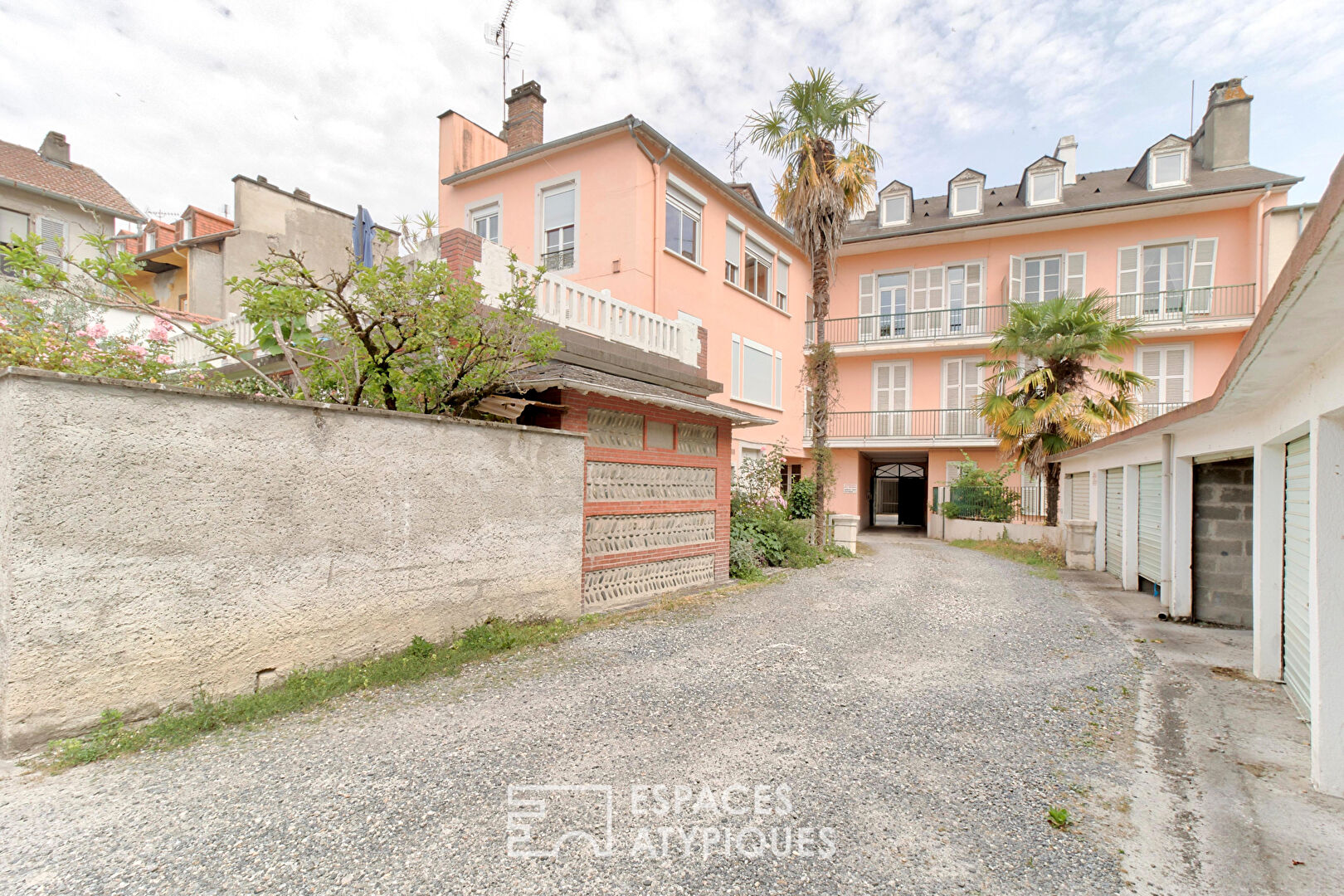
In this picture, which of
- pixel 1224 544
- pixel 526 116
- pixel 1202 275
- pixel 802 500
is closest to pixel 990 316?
pixel 1202 275

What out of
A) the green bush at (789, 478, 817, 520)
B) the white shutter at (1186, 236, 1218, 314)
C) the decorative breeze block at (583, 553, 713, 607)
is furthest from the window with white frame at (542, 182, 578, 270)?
the white shutter at (1186, 236, 1218, 314)

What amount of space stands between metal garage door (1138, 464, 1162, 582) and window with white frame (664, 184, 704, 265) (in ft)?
33.6

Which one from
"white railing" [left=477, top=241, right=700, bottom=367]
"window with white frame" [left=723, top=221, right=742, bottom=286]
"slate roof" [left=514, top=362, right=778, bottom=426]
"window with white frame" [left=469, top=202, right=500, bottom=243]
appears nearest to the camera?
"slate roof" [left=514, top=362, right=778, bottom=426]

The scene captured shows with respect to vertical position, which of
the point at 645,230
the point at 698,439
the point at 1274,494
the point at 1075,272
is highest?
the point at 1075,272

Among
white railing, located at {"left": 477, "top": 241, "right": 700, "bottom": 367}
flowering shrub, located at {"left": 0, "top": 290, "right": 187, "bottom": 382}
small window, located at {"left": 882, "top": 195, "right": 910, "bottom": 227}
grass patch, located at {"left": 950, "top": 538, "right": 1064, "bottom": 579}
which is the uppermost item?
small window, located at {"left": 882, "top": 195, "right": 910, "bottom": 227}

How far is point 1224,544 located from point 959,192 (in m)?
20.1

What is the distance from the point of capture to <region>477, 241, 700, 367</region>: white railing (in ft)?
26.8

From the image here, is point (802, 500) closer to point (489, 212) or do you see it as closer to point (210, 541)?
point (489, 212)

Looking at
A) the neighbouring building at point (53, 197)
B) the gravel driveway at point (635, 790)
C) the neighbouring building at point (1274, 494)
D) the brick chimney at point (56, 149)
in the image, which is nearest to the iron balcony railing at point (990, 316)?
the neighbouring building at point (1274, 494)

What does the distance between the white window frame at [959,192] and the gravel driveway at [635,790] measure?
2260cm

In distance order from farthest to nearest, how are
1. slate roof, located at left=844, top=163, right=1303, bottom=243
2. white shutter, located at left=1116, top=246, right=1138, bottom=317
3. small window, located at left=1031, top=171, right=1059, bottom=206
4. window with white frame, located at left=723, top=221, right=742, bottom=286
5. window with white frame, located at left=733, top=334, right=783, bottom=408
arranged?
small window, located at left=1031, top=171, right=1059, bottom=206, white shutter, located at left=1116, top=246, right=1138, bottom=317, slate roof, located at left=844, top=163, right=1303, bottom=243, window with white frame, located at left=733, top=334, right=783, bottom=408, window with white frame, located at left=723, top=221, right=742, bottom=286

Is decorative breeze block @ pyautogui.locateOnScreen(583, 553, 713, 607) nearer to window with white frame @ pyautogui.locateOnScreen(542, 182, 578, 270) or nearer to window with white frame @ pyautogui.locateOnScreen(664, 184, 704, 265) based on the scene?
window with white frame @ pyautogui.locateOnScreen(664, 184, 704, 265)

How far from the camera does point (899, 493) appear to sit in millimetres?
29875

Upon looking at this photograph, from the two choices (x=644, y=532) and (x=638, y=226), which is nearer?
(x=644, y=532)
